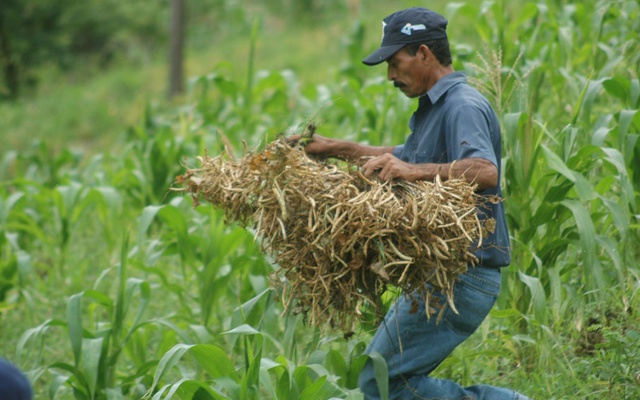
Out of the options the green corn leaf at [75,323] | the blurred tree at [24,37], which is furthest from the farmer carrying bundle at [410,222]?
the blurred tree at [24,37]

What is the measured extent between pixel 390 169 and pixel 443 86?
0.41 meters

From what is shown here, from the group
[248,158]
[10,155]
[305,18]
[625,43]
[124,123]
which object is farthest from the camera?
[305,18]

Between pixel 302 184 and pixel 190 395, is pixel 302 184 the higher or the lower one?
the higher one

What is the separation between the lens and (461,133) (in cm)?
278

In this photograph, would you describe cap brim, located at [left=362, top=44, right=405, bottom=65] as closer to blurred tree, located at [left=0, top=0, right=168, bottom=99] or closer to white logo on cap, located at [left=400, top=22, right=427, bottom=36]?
white logo on cap, located at [left=400, top=22, right=427, bottom=36]

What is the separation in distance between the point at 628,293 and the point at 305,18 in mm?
14453

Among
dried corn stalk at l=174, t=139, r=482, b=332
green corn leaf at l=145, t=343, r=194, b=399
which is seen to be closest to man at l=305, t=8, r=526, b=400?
dried corn stalk at l=174, t=139, r=482, b=332

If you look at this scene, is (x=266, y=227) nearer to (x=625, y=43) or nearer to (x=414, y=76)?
(x=414, y=76)

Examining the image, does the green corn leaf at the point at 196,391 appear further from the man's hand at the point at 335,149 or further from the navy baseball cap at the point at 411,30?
the navy baseball cap at the point at 411,30

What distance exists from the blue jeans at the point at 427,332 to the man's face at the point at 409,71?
2.27 feet

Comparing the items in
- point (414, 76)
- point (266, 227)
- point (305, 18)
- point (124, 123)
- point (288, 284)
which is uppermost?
point (414, 76)

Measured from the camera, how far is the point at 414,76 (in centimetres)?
308

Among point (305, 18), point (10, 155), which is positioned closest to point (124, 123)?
point (305, 18)

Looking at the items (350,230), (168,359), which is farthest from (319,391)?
(350,230)
